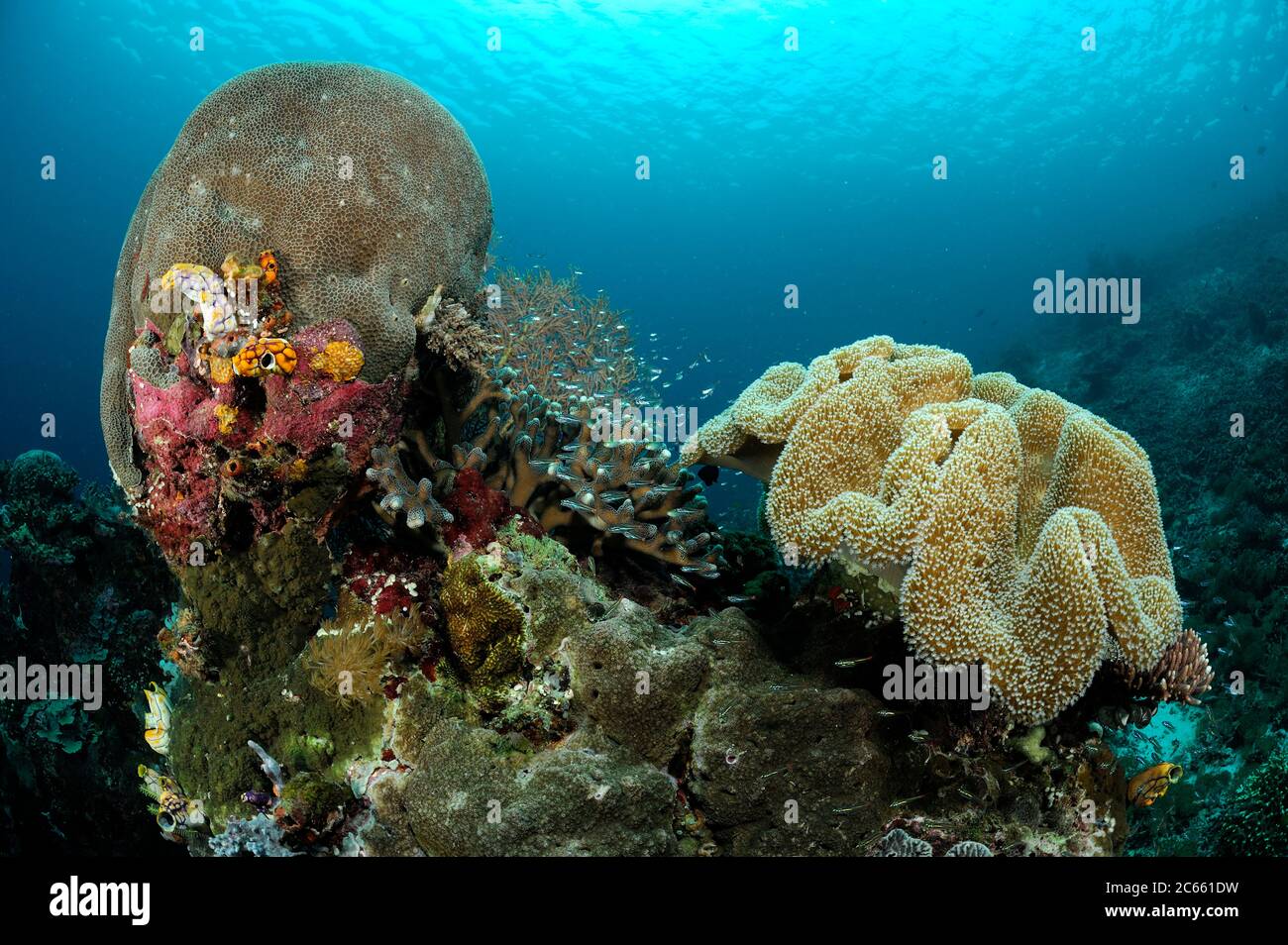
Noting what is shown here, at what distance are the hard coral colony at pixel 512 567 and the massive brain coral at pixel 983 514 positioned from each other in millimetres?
16

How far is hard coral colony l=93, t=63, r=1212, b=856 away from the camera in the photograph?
2945mm

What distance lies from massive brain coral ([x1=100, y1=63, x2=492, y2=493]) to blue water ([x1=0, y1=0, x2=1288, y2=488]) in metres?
29.8

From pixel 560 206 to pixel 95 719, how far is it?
85363mm

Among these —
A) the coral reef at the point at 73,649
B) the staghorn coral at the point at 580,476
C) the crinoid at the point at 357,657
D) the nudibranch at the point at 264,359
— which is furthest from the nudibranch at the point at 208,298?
the coral reef at the point at 73,649

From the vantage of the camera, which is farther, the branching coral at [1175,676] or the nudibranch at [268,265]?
the nudibranch at [268,265]

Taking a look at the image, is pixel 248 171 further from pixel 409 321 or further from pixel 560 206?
pixel 560 206

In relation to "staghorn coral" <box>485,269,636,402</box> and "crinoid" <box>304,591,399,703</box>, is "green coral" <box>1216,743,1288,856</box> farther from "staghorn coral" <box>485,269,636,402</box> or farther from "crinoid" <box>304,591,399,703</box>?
"crinoid" <box>304,591,399,703</box>

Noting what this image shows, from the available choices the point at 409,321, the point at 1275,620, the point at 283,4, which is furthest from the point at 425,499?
the point at 283,4

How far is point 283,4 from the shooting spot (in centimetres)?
3812

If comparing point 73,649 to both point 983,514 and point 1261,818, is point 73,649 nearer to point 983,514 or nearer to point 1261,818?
point 983,514

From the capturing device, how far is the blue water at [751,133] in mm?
45125

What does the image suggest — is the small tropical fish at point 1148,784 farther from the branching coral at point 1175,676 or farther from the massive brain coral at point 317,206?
the massive brain coral at point 317,206
